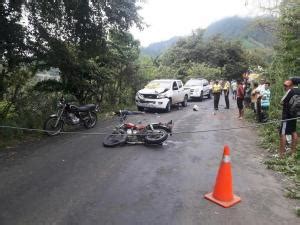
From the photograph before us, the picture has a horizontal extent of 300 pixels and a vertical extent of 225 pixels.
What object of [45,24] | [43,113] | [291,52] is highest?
[45,24]

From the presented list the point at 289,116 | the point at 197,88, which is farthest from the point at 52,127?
the point at 197,88

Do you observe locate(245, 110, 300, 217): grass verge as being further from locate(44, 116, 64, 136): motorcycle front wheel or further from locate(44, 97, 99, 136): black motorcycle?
locate(44, 116, 64, 136): motorcycle front wheel

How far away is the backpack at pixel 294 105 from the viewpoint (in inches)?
307

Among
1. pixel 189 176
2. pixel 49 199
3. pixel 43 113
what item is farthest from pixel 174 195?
pixel 43 113

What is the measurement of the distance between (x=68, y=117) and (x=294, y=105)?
7.16 m

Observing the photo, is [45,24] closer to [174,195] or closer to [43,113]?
[43,113]

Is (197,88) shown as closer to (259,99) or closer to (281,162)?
(259,99)

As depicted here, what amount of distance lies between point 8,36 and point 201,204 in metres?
8.47

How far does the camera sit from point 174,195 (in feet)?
18.9

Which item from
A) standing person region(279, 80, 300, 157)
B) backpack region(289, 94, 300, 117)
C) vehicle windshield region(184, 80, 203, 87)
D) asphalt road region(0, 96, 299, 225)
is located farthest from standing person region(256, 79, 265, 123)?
vehicle windshield region(184, 80, 203, 87)

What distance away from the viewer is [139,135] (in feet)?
30.4

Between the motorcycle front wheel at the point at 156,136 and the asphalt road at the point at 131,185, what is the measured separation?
0.20 m

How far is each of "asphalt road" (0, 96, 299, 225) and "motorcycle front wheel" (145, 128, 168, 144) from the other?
0.20 meters

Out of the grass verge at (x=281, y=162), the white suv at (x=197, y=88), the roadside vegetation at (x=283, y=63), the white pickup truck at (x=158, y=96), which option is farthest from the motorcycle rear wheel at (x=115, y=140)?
the white suv at (x=197, y=88)
